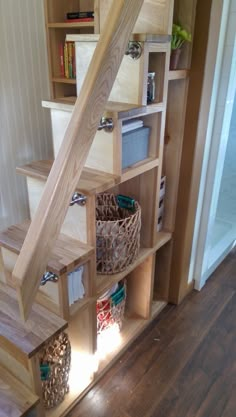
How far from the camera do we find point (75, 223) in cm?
124

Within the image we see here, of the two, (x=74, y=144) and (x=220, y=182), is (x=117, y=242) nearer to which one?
(x=74, y=144)

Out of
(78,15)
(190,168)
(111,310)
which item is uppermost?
(78,15)

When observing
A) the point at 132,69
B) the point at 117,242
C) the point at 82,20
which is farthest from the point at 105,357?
the point at 82,20

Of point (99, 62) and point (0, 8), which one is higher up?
point (0, 8)

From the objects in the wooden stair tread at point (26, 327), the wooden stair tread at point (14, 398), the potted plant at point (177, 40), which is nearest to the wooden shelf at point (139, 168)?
the potted plant at point (177, 40)

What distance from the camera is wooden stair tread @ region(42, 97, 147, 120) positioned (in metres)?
1.11

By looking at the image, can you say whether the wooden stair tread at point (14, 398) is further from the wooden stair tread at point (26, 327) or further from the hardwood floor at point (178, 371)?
the hardwood floor at point (178, 371)

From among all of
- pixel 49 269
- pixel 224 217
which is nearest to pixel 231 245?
pixel 224 217

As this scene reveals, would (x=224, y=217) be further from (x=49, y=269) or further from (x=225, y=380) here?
(x=49, y=269)

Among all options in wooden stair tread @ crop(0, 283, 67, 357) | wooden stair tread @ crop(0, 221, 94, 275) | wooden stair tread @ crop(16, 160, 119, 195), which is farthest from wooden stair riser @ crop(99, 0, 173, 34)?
wooden stair tread @ crop(0, 283, 67, 357)

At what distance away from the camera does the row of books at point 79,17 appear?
175 centimetres

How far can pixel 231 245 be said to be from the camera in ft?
8.26

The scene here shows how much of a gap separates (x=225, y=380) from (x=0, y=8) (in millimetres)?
1961

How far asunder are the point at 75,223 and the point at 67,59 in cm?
112
